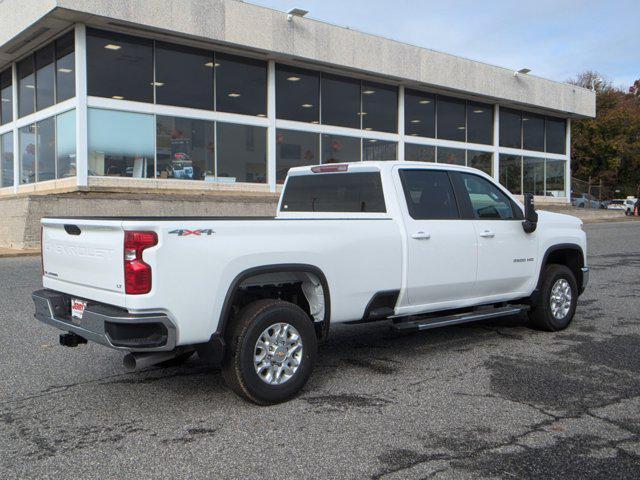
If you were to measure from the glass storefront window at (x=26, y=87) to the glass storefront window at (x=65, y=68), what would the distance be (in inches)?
95.1

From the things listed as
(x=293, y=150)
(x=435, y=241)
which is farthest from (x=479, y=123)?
(x=435, y=241)

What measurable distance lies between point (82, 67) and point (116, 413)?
1703 cm

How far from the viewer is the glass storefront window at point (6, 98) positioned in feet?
80.1

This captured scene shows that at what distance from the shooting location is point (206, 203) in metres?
20.8

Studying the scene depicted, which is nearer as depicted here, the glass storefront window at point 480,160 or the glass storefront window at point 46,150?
the glass storefront window at point 46,150

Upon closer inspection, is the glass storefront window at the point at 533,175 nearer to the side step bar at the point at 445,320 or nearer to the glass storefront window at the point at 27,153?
the glass storefront window at the point at 27,153

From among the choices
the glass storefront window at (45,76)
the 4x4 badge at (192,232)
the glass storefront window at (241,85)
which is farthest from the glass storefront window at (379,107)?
the 4x4 badge at (192,232)

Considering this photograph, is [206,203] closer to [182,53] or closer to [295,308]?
[182,53]

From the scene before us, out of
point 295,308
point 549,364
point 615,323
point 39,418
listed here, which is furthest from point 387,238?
point 615,323

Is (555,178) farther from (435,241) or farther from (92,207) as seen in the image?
(435,241)

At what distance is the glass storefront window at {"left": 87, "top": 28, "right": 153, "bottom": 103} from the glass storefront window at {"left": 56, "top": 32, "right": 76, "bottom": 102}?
625 mm

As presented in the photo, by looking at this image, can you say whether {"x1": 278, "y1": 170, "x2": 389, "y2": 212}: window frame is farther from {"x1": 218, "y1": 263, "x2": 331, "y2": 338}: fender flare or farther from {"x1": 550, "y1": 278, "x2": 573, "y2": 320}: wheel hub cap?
{"x1": 550, "y1": 278, "x2": 573, "y2": 320}: wheel hub cap

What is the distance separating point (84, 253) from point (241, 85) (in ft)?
63.7

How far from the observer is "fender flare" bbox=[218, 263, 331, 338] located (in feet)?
14.8
